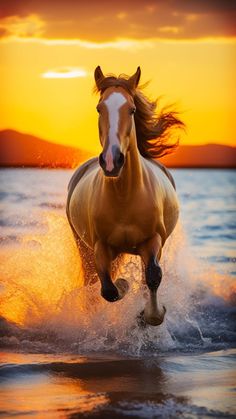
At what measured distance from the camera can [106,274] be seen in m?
3.79

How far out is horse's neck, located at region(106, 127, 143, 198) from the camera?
145 inches

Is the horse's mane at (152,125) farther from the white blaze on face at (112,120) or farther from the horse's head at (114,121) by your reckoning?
the white blaze on face at (112,120)

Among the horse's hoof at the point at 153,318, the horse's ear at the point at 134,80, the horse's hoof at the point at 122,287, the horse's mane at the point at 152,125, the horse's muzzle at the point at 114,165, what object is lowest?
the horse's hoof at the point at 153,318

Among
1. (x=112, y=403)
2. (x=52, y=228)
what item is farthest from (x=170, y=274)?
(x=112, y=403)

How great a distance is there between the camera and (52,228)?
5309 mm

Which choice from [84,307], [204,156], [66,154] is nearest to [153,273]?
[84,307]

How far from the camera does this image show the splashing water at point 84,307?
13.8ft

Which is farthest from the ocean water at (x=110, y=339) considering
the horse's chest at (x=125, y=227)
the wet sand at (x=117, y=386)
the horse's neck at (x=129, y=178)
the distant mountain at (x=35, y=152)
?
the horse's neck at (x=129, y=178)

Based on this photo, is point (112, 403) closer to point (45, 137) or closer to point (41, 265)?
point (41, 265)

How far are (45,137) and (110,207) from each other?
2.58 meters

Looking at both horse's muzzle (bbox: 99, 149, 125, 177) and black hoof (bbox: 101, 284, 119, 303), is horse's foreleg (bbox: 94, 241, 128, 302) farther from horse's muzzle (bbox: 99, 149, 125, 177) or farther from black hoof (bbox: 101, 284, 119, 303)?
horse's muzzle (bbox: 99, 149, 125, 177)

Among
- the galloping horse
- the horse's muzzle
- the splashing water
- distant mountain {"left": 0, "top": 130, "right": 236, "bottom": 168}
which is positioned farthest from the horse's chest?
distant mountain {"left": 0, "top": 130, "right": 236, "bottom": 168}

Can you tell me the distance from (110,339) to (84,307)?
330 millimetres

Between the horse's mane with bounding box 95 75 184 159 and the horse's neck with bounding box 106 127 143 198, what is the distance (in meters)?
0.25
